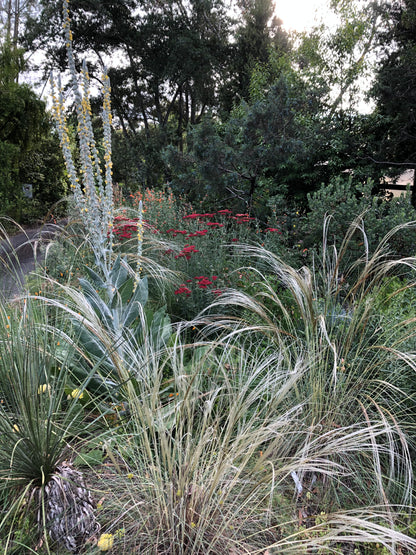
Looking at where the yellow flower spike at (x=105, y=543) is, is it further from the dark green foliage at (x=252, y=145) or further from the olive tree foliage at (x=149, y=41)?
the olive tree foliage at (x=149, y=41)

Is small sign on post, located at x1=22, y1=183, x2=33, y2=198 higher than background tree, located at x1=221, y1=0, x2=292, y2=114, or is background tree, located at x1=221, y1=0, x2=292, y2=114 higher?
background tree, located at x1=221, y1=0, x2=292, y2=114

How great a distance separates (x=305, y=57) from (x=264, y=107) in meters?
4.61

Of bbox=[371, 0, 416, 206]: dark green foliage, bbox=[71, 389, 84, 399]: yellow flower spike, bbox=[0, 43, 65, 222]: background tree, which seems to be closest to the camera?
bbox=[71, 389, 84, 399]: yellow flower spike

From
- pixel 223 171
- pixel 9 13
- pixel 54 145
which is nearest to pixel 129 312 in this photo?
pixel 223 171

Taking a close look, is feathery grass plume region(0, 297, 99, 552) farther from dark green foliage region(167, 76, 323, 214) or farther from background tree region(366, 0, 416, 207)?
background tree region(366, 0, 416, 207)

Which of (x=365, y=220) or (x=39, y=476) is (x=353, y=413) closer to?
(x=39, y=476)

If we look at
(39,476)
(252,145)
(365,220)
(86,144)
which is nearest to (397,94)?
(252,145)

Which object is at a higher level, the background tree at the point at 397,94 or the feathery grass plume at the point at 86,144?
the background tree at the point at 397,94

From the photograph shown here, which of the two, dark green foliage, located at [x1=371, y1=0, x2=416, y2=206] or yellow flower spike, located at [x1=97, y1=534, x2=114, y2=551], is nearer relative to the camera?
yellow flower spike, located at [x1=97, y1=534, x2=114, y2=551]

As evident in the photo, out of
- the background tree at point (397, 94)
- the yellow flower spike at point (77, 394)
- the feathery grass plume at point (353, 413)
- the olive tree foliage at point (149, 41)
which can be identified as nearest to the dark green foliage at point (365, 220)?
the feathery grass plume at point (353, 413)

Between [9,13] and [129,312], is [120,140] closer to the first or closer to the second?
[9,13]

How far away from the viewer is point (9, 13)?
13367 mm

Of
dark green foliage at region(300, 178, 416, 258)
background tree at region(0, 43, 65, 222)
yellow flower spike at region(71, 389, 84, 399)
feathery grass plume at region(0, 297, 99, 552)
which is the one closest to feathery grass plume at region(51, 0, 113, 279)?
yellow flower spike at region(71, 389, 84, 399)

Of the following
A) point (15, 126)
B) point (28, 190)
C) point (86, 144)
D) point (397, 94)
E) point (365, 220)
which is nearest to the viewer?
point (86, 144)
